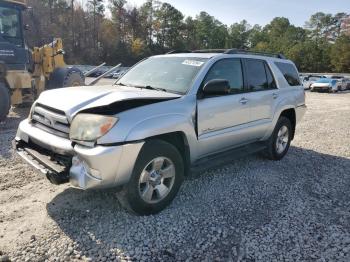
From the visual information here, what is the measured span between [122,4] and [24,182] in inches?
2925

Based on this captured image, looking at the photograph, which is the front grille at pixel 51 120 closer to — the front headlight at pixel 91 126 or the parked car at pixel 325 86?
the front headlight at pixel 91 126

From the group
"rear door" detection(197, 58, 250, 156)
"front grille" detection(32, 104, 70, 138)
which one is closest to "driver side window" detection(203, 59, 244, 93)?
"rear door" detection(197, 58, 250, 156)

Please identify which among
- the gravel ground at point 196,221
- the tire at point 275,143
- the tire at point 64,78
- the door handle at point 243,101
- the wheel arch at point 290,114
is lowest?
the gravel ground at point 196,221

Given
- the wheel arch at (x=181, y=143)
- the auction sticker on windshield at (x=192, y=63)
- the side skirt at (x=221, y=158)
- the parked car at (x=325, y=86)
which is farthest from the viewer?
the parked car at (x=325, y=86)

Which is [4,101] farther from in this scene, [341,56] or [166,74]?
[341,56]

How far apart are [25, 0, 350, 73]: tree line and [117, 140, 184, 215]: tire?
4723cm

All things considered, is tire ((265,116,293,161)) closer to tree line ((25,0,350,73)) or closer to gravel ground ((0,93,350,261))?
gravel ground ((0,93,350,261))

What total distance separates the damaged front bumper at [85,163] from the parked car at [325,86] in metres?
28.7

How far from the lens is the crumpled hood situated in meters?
3.69

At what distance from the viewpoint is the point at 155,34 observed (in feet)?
258

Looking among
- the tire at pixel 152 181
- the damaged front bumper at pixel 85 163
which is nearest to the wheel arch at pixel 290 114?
the tire at pixel 152 181

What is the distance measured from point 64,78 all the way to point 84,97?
786 cm

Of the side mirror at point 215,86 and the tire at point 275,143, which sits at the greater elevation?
the side mirror at point 215,86

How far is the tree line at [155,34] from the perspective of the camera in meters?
62.0
